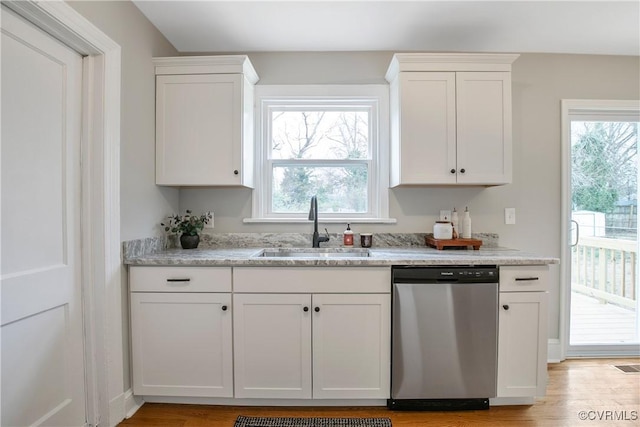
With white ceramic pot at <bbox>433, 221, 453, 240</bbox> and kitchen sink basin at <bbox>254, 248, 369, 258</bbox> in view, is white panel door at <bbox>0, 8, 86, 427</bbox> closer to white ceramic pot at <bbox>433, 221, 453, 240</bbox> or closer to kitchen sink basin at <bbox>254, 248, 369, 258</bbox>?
kitchen sink basin at <bbox>254, 248, 369, 258</bbox>

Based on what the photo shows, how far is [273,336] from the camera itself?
5.87 feet

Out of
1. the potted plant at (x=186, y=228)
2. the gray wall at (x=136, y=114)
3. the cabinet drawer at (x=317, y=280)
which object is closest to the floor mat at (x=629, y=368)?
the cabinet drawer at (x=317, y=280)

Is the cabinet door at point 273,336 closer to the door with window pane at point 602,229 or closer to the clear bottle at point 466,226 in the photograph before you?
the clear bottle at point 466,226

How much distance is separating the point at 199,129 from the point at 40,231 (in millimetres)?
1078

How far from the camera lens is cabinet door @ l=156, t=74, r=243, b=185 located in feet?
6.95

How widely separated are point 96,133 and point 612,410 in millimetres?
3321

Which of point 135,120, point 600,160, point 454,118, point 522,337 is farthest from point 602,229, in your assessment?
point 135,120

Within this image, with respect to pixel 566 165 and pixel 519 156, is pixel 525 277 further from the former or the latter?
pixel 566 165

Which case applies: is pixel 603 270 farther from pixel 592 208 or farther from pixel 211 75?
pixel 211 75

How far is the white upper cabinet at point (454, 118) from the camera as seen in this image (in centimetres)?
209

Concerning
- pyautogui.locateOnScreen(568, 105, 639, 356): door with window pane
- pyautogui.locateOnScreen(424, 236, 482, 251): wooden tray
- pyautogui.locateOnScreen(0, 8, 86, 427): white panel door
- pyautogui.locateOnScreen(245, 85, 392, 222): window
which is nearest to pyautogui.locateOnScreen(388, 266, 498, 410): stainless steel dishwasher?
pyautogui.locateOnScreen(424, 236, 482, 251): wooden tray

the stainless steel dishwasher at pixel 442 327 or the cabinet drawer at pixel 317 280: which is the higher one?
the cabinet drawer at pixel 317 280

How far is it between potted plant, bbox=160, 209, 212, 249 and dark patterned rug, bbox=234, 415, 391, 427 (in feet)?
3.86

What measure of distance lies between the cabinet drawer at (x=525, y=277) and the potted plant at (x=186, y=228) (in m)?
2.02
